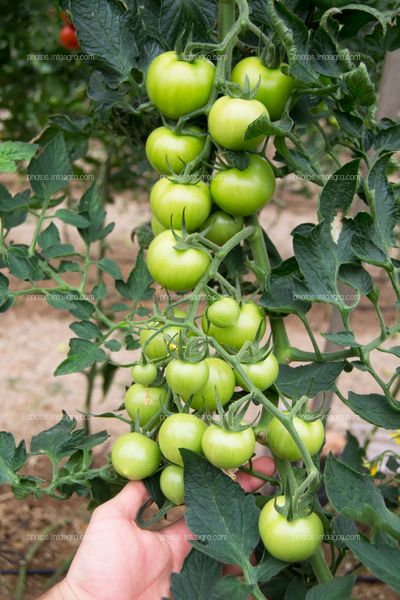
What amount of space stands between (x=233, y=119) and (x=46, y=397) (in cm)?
227

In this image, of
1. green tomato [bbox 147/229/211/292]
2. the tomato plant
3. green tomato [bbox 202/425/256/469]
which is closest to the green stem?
the tomato plant

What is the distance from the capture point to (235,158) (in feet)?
1.96

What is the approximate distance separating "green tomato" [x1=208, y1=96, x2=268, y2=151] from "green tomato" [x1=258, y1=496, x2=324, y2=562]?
298 mm

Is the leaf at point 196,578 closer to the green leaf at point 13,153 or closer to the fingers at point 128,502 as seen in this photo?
the fingers at point 128,502

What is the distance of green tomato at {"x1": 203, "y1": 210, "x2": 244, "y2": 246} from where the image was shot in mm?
634

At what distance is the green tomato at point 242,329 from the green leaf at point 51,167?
0.97 ft

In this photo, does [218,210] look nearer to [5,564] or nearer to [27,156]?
[27,156]

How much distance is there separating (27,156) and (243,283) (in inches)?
10.8

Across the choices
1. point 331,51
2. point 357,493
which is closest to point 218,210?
point 331,51

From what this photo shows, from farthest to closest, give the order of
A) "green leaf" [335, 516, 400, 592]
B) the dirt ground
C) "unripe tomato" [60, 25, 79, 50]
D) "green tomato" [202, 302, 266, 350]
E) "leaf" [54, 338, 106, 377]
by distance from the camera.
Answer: the dirt ground → "unripe tomato" [60, 25, 79, 50] → "leaf" [54, 338, 106, 377] → "green tomato" [202, 302, 266, 350] → "green leaf" [335, 516, 400, 592]

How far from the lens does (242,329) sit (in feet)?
1.94

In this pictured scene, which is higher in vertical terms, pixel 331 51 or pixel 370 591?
pixel 331 51

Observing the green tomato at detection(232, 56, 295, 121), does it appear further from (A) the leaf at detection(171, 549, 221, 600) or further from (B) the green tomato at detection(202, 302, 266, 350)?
(A) the leaf at detection(171, 549, 221, 600)

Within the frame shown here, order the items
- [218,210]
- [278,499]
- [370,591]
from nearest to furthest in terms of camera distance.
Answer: [278,499]
[218,210]
[370,591]
